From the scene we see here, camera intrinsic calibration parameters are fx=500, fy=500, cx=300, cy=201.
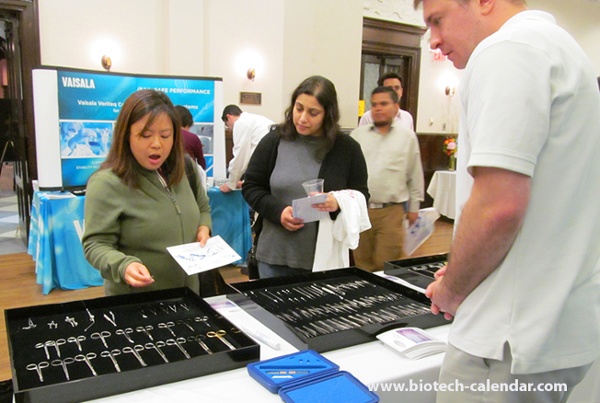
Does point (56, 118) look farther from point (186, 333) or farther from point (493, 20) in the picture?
point (493, 20)

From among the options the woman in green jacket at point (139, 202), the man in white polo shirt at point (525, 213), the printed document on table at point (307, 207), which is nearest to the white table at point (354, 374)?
the man in white polo shirt at point (525, 213)

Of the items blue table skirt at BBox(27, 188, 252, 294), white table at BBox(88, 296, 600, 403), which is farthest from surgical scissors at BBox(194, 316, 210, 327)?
blue table skirt at BBox(27, 188, 252, 294)

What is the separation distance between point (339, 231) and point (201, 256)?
70cm

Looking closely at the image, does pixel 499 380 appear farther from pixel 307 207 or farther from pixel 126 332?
pixel 307 207

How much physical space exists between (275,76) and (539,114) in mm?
5473

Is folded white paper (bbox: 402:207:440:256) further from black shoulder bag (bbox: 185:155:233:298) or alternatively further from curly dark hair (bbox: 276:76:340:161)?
black shoulder bag (bbox: 185:155:233:298)

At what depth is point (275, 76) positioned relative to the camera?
19.7ft

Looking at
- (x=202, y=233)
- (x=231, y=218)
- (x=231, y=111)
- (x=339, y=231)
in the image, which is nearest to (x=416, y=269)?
(x=339, y=231)

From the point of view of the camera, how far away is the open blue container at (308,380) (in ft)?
3.20

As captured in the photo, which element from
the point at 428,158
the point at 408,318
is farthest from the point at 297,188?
the point at 428,158

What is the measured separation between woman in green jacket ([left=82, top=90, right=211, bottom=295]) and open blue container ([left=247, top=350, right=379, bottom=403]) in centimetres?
54

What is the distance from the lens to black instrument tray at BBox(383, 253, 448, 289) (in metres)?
1.78

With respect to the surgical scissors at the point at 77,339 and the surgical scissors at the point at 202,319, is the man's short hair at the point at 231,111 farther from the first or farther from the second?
the surgical scissors at the point at 77,339

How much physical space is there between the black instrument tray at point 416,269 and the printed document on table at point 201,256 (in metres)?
0.67
